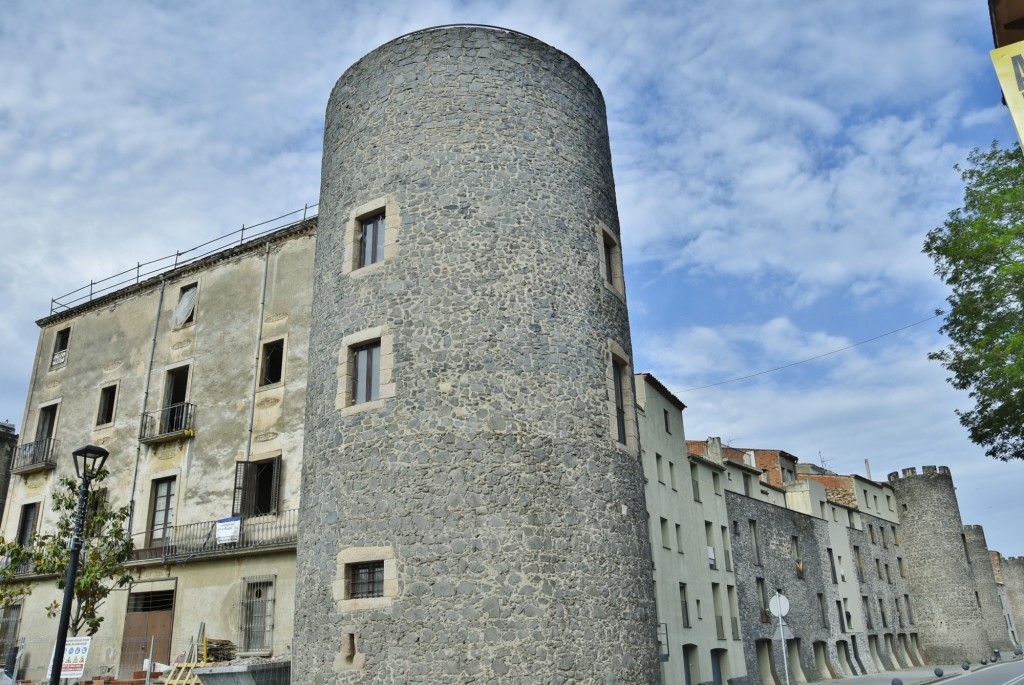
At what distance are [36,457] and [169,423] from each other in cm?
646

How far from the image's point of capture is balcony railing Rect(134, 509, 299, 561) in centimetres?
1906

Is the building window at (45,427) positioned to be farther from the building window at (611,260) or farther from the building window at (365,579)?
the building window at (611,260)

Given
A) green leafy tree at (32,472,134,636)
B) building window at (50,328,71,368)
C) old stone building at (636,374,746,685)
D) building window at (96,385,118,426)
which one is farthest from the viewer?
building window at (50,328,71,368)

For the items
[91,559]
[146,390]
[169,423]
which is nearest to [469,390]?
[91,559]

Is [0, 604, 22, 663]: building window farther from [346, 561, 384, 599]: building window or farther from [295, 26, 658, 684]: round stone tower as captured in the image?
[346, 561, 384, 599]: building window

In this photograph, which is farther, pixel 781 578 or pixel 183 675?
pixel 781 578

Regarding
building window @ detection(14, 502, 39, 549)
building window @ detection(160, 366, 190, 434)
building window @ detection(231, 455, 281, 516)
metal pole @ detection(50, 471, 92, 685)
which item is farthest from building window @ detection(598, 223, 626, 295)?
building window @ detection(14, 502, 39, 549)

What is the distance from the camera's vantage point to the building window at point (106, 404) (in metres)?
25.4

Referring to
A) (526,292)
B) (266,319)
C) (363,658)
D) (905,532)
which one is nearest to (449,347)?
(526,292)

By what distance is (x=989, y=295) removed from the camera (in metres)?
17.0

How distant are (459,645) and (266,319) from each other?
12.9 metres

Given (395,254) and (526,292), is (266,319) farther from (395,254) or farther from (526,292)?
(526,292)

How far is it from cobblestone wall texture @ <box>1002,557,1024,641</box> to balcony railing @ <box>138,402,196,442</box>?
273 feet

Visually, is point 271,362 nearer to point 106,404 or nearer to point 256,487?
point 256,487
